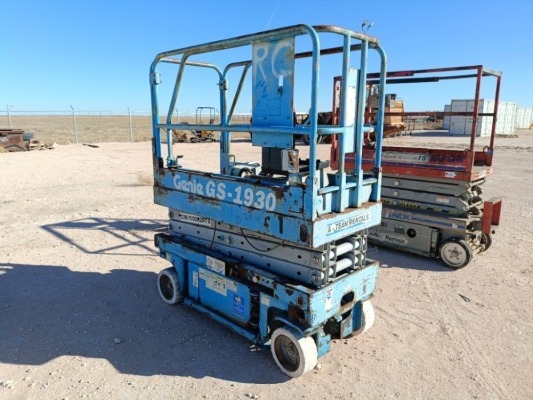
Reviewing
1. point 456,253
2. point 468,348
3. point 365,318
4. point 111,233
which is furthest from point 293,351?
point 111,233

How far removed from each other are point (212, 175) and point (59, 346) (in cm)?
215

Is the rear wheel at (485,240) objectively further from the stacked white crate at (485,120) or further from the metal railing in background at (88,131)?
the stacked white crate at (485,120)

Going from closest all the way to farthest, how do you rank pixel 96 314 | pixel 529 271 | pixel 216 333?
pixel 216 333 < pixel 96 314 < pixel 529 271

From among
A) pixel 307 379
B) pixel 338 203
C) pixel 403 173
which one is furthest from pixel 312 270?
pixel 403 173

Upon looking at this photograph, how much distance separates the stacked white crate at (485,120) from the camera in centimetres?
3266

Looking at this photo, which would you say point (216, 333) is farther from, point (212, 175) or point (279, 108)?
point (279, 108)

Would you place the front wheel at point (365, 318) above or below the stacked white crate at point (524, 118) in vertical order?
below

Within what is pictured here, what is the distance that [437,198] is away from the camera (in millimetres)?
6074

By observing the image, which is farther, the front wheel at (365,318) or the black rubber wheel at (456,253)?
the black rubber wheel at (456,253)

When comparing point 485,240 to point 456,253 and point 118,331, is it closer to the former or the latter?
point 456,253

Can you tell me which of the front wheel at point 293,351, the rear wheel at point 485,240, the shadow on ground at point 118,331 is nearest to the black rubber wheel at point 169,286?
the shadow on ground at point 118,331

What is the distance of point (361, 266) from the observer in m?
3.85

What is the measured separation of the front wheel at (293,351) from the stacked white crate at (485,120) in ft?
108

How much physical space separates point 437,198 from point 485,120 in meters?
34.0
